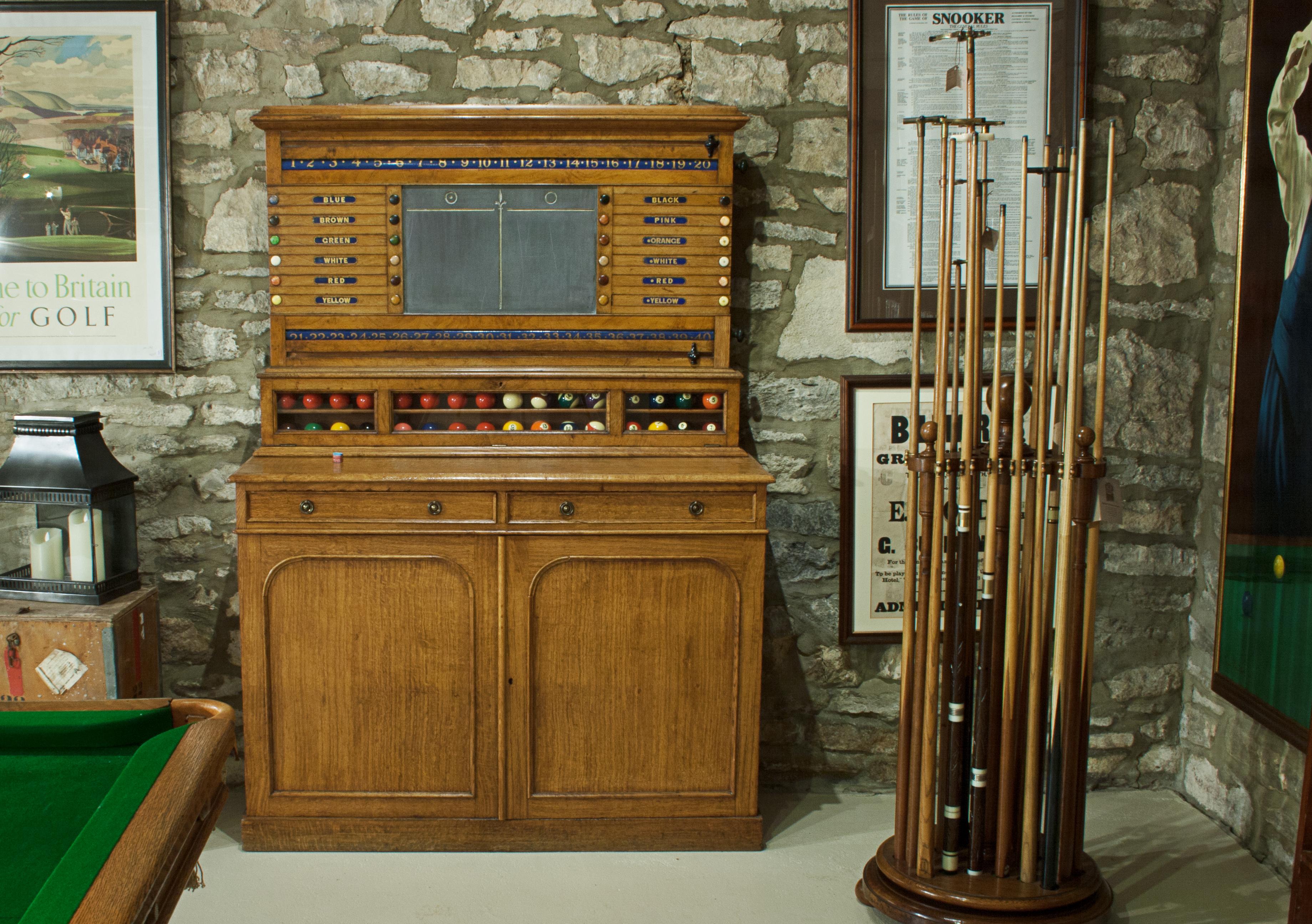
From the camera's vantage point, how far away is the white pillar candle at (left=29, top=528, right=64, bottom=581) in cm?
285

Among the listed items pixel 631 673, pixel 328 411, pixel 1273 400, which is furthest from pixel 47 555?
pixel 1273 400

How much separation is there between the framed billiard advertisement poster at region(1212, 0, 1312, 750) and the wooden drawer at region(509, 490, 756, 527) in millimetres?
1371

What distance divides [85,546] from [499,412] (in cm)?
119

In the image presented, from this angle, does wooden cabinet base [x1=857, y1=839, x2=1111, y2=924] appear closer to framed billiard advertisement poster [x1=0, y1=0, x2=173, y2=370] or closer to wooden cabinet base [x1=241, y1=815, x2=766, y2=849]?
wooden cabinet base [x1=241, y1=815, x2=766, y2=849]

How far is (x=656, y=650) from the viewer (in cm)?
270

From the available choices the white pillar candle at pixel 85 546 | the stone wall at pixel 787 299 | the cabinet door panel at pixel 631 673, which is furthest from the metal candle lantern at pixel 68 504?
the cabinet door panel at pixel 631 673

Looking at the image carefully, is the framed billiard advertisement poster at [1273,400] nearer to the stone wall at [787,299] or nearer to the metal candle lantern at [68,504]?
the stone wall at [787,299]

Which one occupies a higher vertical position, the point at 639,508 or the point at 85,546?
the point at 639,508

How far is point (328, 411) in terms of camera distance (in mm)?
2949

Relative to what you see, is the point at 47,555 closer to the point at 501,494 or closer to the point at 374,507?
the point at 374,507

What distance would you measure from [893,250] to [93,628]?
248 cm

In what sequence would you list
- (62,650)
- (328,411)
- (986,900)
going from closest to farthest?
(986,900) → (62,650) → (328,411)

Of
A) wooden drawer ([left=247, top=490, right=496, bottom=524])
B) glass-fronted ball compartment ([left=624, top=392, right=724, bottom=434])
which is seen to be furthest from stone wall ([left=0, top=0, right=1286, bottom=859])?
wooden drawer ([left=247, top=490, right=496, bottom=524])

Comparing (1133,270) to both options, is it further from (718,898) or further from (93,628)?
(93,628)
